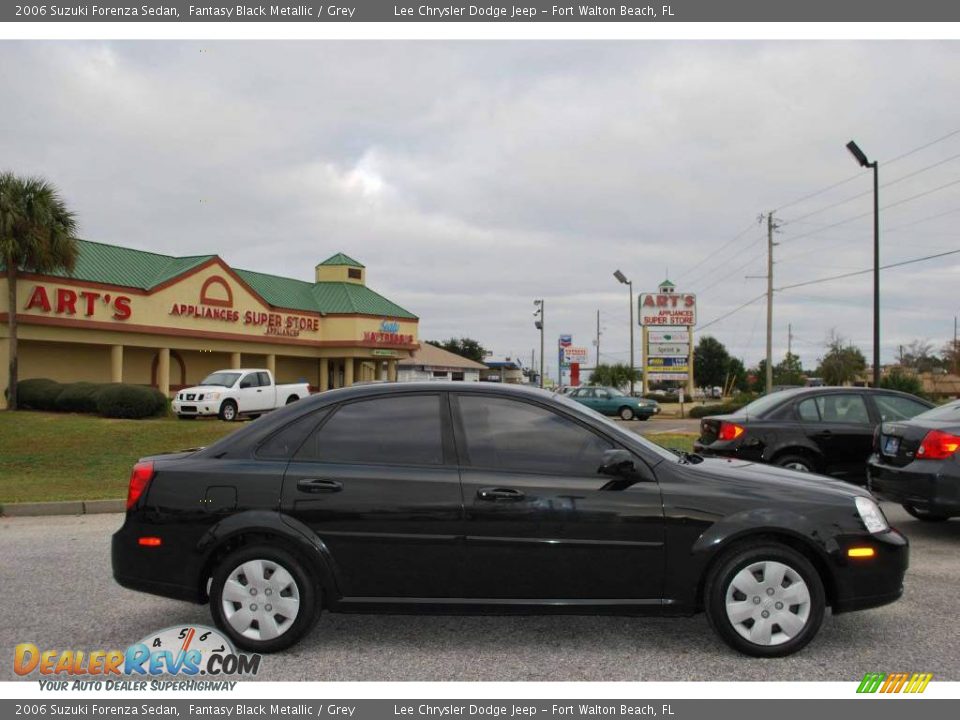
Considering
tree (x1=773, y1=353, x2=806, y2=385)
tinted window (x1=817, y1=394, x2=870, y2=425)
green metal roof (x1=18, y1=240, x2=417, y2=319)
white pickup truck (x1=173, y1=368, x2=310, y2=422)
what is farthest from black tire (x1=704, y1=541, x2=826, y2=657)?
tree (x1=773, y1=353, x2=806, y2=385)

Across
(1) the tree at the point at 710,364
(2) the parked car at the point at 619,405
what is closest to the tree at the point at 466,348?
(1) the tree at the point at 710,364

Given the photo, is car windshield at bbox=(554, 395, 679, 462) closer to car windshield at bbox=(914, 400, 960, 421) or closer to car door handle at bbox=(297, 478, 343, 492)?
car door handle at bbox=(297, 478, 343, 492)

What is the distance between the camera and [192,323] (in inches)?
1420

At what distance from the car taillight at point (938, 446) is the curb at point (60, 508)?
914 centimetres

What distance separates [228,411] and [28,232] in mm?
8530

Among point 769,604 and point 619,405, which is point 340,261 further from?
point 769,604

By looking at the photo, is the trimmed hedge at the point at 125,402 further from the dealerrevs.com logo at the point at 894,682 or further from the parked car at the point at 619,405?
the dealerrevs.com logo at the point at 894,682

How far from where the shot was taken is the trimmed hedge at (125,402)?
23438 mm

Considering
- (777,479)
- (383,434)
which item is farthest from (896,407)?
(383,434)

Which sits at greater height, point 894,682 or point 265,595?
point 265,595

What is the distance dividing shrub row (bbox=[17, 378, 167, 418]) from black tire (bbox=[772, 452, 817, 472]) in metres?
19.9

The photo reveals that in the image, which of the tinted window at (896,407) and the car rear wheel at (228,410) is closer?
the tinted window at (896,407)

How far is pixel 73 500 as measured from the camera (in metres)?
10.0

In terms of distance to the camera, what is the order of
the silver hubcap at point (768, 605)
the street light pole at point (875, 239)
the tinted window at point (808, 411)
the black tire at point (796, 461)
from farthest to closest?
the street light pole at point (875, 239), the tinted window at point (808, 411), the black tire at point (796, 461), the silver hubcap at point (768, 605)
